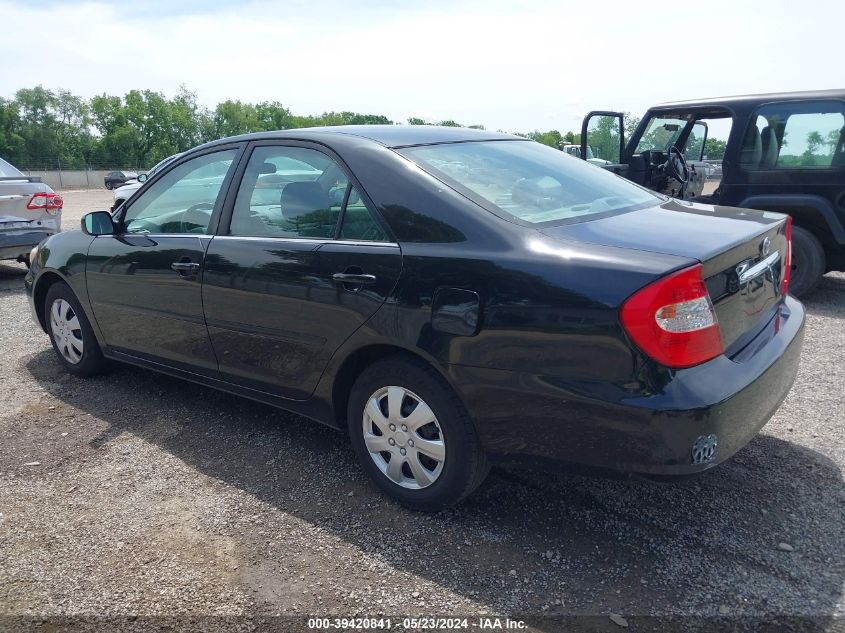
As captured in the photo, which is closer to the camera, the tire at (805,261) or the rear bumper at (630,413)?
the rear bumper at (630,413)

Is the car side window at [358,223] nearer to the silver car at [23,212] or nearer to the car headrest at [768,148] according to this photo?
the car headrest at [768,148]

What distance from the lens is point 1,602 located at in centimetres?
258

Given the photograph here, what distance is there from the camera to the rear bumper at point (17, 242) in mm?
7920

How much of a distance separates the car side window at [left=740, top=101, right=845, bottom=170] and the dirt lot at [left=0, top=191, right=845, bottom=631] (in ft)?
11.0

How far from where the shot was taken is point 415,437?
2.91 metres

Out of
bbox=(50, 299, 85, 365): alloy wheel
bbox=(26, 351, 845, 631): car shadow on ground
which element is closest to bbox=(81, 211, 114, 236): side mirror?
bbox=(50, 299, 85, 365): alloy wheel

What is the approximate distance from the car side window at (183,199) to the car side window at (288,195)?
8.9 inches

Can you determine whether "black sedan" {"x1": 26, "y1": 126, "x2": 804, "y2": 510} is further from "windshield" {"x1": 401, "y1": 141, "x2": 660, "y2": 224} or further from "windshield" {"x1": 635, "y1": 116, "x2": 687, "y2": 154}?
"windshield" {"x1": 635, "y1": 116, "x2": 687, "y2": 154}

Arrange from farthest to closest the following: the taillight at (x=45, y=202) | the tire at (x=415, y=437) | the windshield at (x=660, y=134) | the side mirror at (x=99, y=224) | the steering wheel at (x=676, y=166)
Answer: the taillight at (x=45, y=202)
the windshield at (x=660, y=134)
the steering wheel at (x=676, y=166)
the side mirror at (x=99, y=224)
the tire at (x=415, y=437)

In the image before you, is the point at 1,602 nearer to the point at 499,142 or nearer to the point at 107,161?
the point at 499,142

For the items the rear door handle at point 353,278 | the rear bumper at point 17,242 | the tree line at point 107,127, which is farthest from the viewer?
the tree line at point 107,127

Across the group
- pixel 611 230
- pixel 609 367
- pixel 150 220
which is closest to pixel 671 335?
pixel 609 367

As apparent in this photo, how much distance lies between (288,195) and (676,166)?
5.58 metres

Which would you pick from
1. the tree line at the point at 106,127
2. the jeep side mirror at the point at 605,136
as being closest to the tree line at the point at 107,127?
the tree line at the point at 106,127
